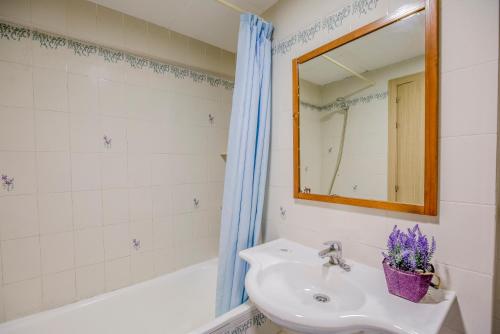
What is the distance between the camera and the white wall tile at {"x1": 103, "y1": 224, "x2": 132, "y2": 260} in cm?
142

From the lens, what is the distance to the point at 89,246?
1363mm

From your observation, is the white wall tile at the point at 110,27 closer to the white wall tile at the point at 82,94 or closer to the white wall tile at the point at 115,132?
the white wall tile at the point at 82,94

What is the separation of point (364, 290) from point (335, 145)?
0.62m

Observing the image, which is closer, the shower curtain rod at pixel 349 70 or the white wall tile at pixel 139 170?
the shower curtain rod at pixel 349 70

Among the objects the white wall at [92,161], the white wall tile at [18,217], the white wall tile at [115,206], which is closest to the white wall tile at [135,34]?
the white wall at [92,161]

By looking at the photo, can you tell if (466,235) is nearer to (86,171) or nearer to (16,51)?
(86,171)

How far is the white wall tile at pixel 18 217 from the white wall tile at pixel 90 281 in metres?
0.35

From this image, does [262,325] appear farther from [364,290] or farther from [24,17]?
[24,17]

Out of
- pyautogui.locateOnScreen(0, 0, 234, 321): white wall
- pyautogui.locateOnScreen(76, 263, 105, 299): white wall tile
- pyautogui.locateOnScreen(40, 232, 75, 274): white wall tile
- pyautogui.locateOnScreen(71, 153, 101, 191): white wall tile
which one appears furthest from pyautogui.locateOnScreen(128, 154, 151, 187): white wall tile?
pyautogui.locateOnScreen(76, 263, 105, 299): white wall tile

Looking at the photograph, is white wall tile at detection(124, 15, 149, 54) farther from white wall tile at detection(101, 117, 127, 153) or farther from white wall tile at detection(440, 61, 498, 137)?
white wall tile at detection(440, 61, 498, 137)

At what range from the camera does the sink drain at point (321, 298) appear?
2.96 feet

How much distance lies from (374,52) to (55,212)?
5.97ft

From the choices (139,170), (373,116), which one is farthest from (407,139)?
(139,170)

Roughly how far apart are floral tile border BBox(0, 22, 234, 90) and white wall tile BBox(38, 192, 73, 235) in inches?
33.0
